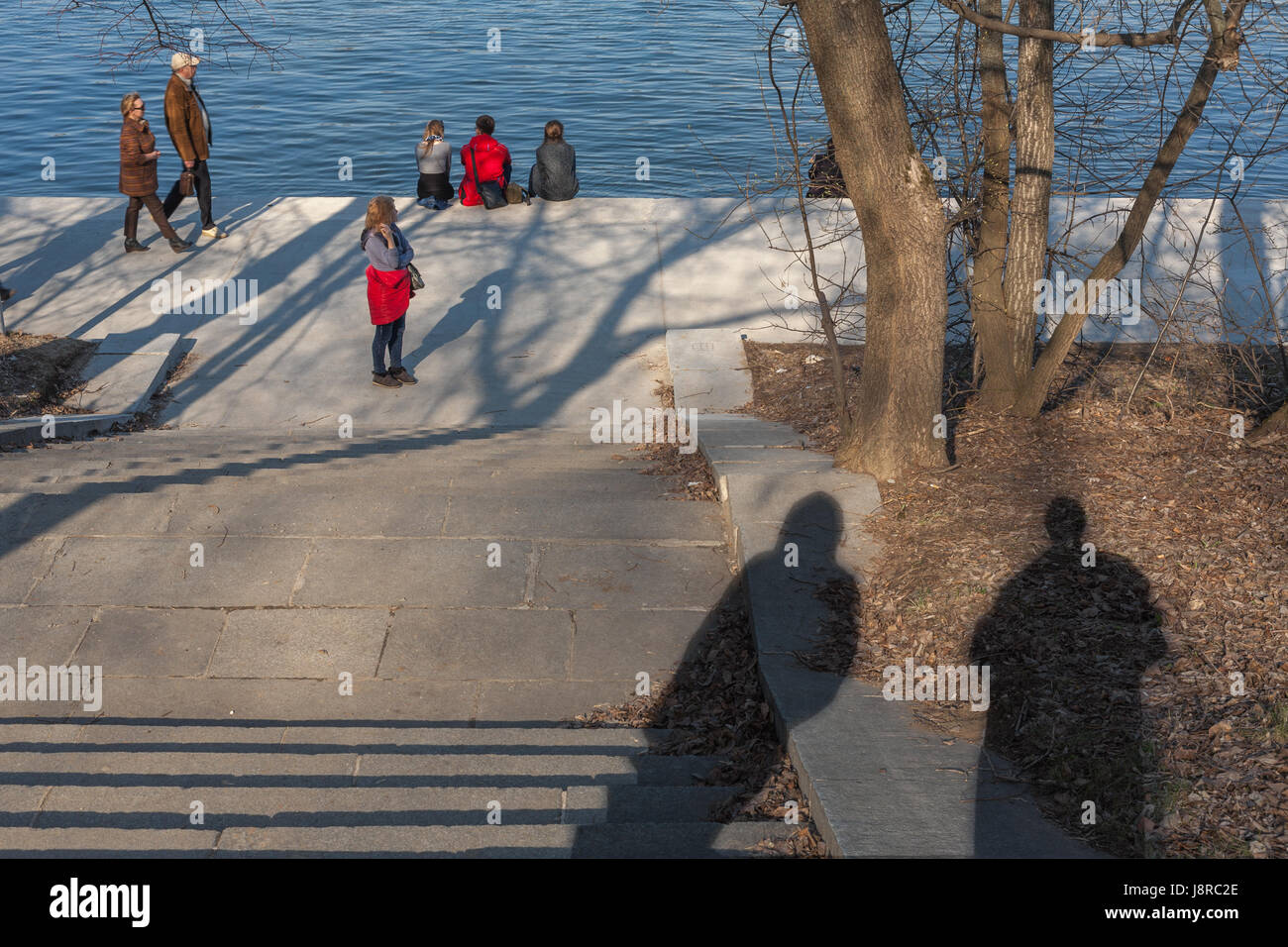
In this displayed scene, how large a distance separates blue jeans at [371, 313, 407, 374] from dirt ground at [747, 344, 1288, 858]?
4242 mm

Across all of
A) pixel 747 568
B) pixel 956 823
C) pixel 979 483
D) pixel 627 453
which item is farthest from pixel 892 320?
pixel 956 823

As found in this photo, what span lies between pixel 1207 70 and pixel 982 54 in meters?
1.57

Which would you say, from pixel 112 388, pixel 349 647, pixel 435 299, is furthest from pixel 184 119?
pixel 349 647

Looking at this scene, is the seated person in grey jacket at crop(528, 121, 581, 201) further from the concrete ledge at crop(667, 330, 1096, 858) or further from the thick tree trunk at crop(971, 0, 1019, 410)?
the thick tree trunk at crop(971, 0, 1019, 410)

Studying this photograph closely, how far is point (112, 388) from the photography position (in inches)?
396

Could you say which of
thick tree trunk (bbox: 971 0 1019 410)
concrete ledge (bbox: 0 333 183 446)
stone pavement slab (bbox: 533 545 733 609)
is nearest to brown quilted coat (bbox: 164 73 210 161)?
concrete ledge (bbox: 0 333 183 446)

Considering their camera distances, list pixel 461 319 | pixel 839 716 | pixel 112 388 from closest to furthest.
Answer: pixel 839 716 < pixel 112 388 < pixel 461 319

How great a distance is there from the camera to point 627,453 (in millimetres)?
8805

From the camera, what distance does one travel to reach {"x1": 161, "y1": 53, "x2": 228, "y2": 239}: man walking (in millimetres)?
12105

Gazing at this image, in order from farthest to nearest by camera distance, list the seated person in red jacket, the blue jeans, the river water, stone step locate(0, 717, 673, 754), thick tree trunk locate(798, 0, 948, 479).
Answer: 1. the river water
2. the seated person in red jacket
3. the blue jeans
4. thick tree trunk locate(798, 0, 948, 479)
5. stone step locate(0, 717, 673, 754)

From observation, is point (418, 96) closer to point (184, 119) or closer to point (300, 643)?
point (184, 119)

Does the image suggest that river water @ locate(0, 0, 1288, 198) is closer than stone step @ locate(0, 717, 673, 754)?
No

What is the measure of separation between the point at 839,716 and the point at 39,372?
8354mm

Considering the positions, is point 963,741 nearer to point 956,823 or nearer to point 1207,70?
point 956,823
